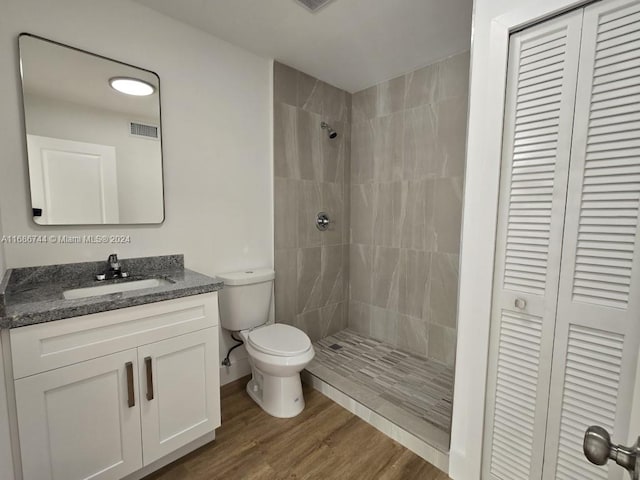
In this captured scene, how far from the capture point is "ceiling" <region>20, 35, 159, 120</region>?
136 cm

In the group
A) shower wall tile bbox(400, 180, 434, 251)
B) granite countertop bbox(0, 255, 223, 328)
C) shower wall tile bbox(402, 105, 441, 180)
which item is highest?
shower wall tile bbox(402, 105, 441, 180)

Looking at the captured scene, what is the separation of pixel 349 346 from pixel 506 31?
2.34m

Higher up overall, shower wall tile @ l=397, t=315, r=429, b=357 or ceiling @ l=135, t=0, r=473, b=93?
ceiling @ l=135, t=0, r=473, b=93

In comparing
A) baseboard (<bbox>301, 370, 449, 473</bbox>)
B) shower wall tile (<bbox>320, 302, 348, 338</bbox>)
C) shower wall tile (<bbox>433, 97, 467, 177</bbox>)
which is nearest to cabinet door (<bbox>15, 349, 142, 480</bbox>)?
baseboard (<bbox>301, 370, 449, 473</bbox>)

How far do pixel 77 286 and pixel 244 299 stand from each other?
2.93 feet

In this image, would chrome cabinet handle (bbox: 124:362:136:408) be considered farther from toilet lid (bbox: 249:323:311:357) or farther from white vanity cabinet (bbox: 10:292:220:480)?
toilet lid (bbox: 249:323:311:357)

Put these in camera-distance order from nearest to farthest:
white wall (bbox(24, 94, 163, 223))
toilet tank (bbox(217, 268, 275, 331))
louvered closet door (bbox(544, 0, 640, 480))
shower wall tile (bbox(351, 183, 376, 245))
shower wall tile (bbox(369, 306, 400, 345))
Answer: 1. louvered closet door (bbox(544, 0, 640, 480))
2. white wall (bbox(24, 94, 163, 223))
3. toilet tank (bbox(217, 268, 275, 331))
4. shower wall tile (bbox(369, 306, 400, 345))
5. shower wall tile (bbox(351, 183, 376, 245))

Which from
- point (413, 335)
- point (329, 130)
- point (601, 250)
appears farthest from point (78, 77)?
point (413, 335)

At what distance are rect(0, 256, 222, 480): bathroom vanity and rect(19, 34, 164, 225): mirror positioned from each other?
13.4 inches

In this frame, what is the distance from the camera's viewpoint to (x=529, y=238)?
1.14 meters

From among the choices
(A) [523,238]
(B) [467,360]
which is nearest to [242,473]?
(B) [467,360]

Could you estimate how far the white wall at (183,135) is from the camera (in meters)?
1.35

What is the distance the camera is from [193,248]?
1917 mm

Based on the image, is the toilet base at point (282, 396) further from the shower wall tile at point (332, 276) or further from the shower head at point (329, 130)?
the shower head at point (329, 130)
